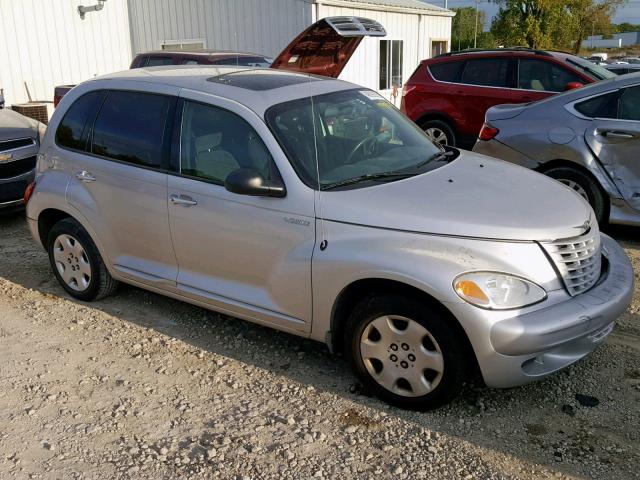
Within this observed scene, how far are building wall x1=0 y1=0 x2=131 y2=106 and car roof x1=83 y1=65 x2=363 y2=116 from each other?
10276 millimetres

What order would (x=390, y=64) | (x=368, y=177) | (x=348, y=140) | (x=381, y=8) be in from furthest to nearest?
(x=390, y=64)
(x=381, y=8)
(x=348, y=140)
(x=368, y=177)

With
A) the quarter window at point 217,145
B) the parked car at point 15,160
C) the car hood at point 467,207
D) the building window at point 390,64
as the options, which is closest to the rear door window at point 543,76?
the car hood at point 467,207

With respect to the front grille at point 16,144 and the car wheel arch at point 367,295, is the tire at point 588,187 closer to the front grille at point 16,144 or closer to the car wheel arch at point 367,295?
the car wheel arch at point 367,295

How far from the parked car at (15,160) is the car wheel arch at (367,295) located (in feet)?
16.2

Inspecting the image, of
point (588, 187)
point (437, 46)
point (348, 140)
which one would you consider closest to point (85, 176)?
point (348, 140)

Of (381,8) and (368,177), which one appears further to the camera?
(381,8)

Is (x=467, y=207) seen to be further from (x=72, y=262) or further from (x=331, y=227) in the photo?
(x=72, y=262)

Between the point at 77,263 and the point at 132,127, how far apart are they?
125 cm

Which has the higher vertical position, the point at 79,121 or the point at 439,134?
the point at 79,121

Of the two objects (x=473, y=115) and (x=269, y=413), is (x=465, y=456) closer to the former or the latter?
(x=269, y=413)

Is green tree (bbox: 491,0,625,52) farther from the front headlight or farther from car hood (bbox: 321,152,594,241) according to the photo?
the front headlight

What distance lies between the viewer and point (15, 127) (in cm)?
771

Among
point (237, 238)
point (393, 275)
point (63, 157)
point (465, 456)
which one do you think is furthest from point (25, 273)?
point (465, 456)

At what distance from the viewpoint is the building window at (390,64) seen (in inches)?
701
